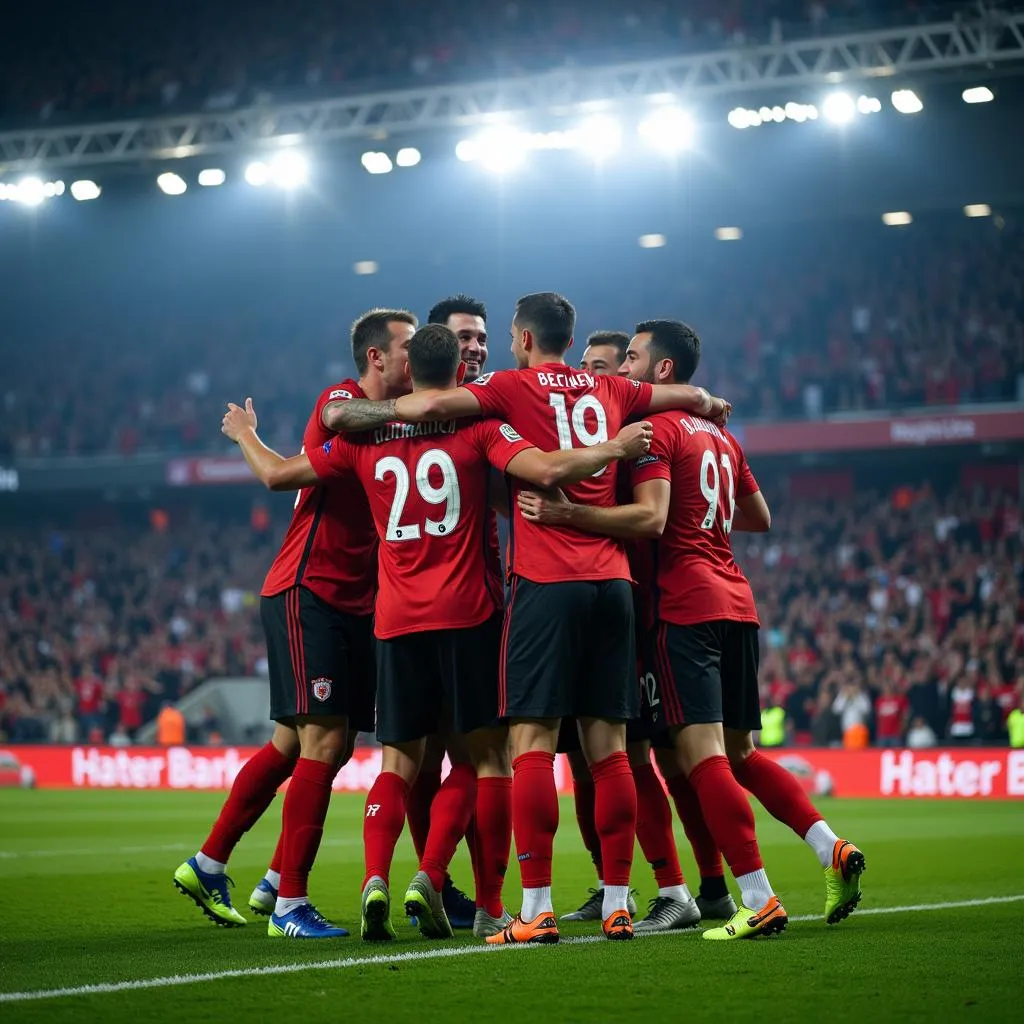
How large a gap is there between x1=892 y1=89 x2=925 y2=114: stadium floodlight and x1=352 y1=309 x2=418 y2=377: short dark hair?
16528 mm

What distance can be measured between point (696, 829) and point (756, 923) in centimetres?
119

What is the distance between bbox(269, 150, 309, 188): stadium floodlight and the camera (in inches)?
990

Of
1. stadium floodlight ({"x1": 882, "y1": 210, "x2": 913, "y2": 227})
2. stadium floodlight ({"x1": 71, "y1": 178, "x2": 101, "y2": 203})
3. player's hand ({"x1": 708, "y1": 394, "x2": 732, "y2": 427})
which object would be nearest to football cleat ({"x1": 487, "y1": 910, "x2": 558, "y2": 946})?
player's hand ({"x1": 708, "y1": 394, "x2": 732, "y2": 427})

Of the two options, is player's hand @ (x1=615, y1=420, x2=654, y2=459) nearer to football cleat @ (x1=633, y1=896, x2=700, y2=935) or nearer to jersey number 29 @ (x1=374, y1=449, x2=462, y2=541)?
jersey number 29 @ (x1=374, y1=449, x2=462, y2=541)

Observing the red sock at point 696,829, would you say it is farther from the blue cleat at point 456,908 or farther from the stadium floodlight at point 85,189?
the stadium floodlight at point 85,189

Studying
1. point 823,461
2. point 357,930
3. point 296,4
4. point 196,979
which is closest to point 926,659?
point 823,461

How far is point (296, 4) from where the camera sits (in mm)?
28062

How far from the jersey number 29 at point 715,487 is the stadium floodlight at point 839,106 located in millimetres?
16337

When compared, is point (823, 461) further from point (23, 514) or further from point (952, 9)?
point (23, 514)

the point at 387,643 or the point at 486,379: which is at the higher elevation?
the point at 486,379

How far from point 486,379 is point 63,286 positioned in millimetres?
30614

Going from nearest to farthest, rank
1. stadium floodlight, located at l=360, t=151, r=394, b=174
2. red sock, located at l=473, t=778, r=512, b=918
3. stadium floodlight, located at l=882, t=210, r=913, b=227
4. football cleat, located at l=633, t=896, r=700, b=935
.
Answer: red sock, located at l=473, t=778, r=512, b=918
football cleat, located at l=633, t=896, r=700, b=935
stadium floodlight, located at l=360, t=151, r=394, b=174
stadium floodlight, located at l=882, t=210, r=913, b=227

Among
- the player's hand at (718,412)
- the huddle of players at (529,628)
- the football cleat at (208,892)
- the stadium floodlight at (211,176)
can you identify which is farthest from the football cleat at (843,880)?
the stadium floodlight at (211,176)

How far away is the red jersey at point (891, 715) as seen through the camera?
2291 centimetres
